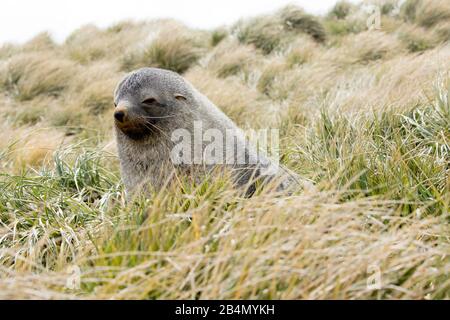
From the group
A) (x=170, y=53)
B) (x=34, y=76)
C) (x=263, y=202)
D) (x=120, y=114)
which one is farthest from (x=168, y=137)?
(x=170, y=53)

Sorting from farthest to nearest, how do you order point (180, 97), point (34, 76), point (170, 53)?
point (170, 53), point (34, 76), point (180, 97)

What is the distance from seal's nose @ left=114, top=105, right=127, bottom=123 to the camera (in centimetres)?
323

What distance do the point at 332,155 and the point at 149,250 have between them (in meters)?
1.79

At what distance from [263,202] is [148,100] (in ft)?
4.57

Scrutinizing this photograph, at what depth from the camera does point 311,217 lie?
2342mm

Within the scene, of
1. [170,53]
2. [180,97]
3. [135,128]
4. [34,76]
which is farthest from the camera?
[170,53]

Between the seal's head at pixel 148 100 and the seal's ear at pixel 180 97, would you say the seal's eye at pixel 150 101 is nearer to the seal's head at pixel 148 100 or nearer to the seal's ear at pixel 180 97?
the seal's head at pixel 148 100

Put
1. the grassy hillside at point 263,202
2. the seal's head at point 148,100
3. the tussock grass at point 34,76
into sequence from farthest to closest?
the tussock grass at point 34,76
the seal's head at point 148,100
the grassy hillside at point 263,202

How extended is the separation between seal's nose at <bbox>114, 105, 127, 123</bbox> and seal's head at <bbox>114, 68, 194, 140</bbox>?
16 millimetres

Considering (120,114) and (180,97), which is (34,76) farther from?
(120,114)

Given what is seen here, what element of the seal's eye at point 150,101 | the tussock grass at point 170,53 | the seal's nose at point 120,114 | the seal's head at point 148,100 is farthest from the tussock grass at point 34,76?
the seal's nose at point 120,114

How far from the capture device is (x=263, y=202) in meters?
2.38

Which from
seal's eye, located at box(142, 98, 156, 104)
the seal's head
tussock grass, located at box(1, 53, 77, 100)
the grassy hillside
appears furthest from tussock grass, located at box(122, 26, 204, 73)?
seal's eye, located at box(142, 98, 156, 104)

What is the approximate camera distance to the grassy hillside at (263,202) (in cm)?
203
